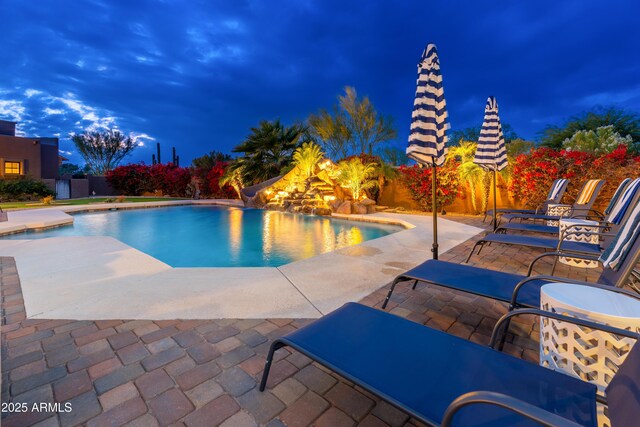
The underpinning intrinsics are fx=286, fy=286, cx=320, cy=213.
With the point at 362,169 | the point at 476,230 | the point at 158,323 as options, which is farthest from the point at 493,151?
the point at 158,323

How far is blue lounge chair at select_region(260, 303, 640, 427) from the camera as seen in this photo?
94cm

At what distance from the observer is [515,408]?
2.51 ft

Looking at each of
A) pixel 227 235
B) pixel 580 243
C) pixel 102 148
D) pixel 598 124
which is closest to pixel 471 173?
pixel 580 243

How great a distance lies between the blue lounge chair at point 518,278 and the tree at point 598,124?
1996cm

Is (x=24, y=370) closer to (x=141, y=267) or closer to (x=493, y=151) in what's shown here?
(x=141, y=267)

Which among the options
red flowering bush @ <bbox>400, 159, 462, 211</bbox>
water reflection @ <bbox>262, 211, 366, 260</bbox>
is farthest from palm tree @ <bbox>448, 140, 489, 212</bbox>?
water reflection @ <bbox>262, 211, 366, 260</bbox>

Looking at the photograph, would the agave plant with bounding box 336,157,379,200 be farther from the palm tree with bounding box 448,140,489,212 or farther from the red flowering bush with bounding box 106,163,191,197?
the red flowering bush with bounding box 106,163,191,197

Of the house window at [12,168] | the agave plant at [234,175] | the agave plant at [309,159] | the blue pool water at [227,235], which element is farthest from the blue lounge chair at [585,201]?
the house window at [12,168]

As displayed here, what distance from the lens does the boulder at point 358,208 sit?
10555 mm

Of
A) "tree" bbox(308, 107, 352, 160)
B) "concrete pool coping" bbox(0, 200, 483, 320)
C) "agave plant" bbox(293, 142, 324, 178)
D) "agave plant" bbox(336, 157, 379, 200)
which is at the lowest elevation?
"concrete pool coping" bbox(0, 200, 483, 320)

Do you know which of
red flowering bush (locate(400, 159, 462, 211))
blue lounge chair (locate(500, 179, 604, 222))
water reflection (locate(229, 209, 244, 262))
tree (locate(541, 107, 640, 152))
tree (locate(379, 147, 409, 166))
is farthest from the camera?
tree (locate(541, 107, 640, 152))

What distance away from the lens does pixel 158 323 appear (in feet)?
7.57

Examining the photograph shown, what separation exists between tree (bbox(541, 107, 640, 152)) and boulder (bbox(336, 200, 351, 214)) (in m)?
15.4

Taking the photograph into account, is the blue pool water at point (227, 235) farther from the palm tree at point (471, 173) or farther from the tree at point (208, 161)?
the tree at point (208, 161)
